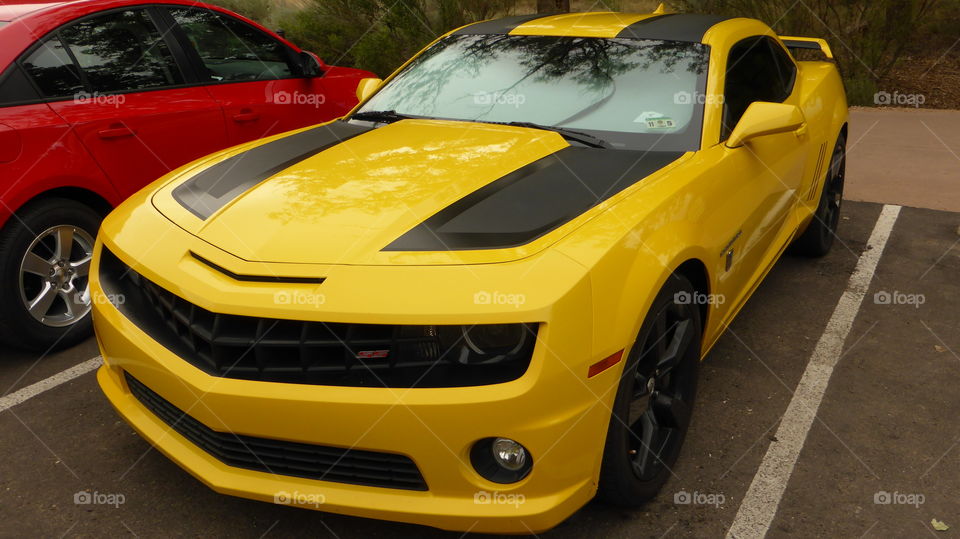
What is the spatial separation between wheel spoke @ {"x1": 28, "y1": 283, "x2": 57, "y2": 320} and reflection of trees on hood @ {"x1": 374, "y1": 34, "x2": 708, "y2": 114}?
6.33ft

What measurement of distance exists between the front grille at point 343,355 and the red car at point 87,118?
1.99m

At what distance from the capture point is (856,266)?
5.24 meters

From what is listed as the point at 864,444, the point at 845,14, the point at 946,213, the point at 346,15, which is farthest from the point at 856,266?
the point at 346,15

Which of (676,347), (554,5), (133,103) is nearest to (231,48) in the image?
(133,103)

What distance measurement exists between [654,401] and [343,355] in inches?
46.6

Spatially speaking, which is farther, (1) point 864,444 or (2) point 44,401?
(2) point 44,401

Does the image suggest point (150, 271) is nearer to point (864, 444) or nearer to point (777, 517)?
point (777, 517)

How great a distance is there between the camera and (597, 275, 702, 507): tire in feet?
8.52

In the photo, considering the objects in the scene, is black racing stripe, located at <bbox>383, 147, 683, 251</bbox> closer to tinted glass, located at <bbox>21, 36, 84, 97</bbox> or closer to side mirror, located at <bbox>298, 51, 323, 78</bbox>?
tinted glass, located at <bbox>21, 36, 84, 97</bbox>

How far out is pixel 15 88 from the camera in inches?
156

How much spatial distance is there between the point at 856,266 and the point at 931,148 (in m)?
A: 4.21

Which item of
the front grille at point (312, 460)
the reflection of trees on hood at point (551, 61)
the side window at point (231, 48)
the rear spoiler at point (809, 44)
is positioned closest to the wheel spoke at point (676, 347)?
the front grille at point (312, 460)

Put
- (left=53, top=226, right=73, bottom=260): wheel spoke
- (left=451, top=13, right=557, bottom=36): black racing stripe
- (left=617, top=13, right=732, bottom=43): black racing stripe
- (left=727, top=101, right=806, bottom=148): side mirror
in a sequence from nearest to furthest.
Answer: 1. (left=727, top=101, right=806, bottom=148): side mirror
2. (left=617, top=13, right=732, bottom=43): black racing stripe
3. (left=53, top=226, right=73, bottom=260): wheel spoke
4. (left=451, top=13, right=557, bottom=36): black racing stripe

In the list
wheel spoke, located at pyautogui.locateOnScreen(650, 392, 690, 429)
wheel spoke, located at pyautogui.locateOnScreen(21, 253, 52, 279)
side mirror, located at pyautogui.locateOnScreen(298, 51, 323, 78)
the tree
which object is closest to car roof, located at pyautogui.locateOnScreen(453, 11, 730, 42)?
side mirror, located at pyautogui.locateOnScreen(298, 51, 323, 78)
